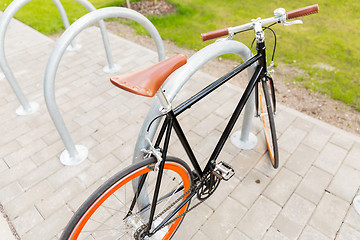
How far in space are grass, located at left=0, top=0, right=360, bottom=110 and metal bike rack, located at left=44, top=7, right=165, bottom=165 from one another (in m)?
2.28

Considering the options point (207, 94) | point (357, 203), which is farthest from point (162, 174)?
point (357, 203)

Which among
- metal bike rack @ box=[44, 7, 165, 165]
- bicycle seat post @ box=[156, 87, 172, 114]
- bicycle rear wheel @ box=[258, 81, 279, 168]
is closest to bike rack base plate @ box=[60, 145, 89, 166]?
metal bike rack @ box=[44, 7, 165, 165]

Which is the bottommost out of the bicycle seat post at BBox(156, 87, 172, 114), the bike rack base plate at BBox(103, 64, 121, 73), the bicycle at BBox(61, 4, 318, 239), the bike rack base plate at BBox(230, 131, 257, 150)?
the bike rack base plate at BBox(230, 131, 257, 150)

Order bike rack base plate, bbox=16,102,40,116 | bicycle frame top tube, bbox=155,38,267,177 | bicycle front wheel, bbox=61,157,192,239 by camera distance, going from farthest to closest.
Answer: bike rack base plate, bbox=16,102,40,116, bicycle frame top tube, bbox=155,38,267,177, bicycle front wheel, bbox=61,157,192,239

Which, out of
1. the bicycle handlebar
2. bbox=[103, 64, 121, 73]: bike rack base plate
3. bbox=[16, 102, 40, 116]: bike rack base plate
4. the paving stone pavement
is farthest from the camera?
bbox=[103, 64, 121, 73]: bike rack base plate

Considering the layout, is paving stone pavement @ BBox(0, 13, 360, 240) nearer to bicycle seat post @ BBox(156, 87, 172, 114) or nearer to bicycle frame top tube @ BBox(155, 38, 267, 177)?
bicycle frame top tube @ BBox(155, 38, 267, 177)

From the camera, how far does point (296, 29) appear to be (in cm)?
502

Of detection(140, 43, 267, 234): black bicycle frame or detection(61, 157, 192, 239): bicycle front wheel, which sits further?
detection(140, 43, 267, 234): black bicycle frame

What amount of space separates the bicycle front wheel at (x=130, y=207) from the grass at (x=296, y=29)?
8.85 feet

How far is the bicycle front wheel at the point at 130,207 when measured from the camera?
133 centimetres

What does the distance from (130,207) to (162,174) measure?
0.38 m

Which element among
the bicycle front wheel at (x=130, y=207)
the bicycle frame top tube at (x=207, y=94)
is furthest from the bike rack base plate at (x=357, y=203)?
the bicycle front wheel at (x=130, y=207)

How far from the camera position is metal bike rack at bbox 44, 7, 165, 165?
220 centimetres

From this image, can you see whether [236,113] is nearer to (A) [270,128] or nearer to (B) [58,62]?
(A) [270,128]
